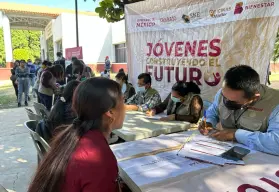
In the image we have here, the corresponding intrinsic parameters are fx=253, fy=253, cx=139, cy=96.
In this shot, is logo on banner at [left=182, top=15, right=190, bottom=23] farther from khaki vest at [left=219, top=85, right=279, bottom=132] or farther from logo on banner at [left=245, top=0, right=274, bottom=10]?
khaki vest at [left=219, top=85, right=279, bottom=132]

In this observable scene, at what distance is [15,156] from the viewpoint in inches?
138

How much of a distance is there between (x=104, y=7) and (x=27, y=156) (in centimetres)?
251

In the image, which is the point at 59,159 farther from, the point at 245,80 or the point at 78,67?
the point at 78,67

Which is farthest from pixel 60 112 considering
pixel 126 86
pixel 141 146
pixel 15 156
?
pixel 126 86

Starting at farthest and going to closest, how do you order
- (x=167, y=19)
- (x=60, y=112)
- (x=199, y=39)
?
1. (x=167, y=19)
2. (x=199, y=39)
3. (x=60, y=112)

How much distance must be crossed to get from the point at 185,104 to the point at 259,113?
1.09 metres

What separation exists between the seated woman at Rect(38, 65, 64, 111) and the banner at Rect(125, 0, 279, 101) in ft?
4.52

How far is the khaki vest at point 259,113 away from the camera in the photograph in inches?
66.6

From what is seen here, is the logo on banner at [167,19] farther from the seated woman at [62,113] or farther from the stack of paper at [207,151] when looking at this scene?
the stack of paper at [207,151]

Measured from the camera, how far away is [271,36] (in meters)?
2.51

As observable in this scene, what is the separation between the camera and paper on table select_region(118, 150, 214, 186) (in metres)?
1.19

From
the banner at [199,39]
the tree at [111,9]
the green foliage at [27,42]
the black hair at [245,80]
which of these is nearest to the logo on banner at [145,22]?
the banner at [199,39]

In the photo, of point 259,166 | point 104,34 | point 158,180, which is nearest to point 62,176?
point 158,180

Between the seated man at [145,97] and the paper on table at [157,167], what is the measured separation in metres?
1.77
